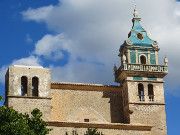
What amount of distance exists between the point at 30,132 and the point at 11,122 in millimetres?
1251

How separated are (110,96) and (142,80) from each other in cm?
306

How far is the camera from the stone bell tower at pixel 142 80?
45469 millimetres

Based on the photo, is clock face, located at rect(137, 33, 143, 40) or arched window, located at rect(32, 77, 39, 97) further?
clock face, located at rect(137, 33, 143, 40)

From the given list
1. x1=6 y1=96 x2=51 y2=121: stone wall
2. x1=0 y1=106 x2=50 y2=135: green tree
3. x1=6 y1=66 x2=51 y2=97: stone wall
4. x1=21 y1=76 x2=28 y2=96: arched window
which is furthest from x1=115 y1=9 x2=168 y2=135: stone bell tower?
x1=0 y1=106 x2=50 y2=135: green tree

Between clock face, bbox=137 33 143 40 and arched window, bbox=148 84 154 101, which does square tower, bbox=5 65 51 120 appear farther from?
clock face, bbox=137 33 143 40

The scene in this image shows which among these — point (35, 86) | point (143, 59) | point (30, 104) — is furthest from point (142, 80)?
point (30, 104)

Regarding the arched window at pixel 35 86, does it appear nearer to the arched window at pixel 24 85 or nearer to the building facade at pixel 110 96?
the building facade at pixel 110 96

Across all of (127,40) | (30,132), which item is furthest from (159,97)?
(30,132)

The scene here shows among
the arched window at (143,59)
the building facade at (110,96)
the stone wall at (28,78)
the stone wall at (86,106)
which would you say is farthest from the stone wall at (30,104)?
the arched window at (143,59)

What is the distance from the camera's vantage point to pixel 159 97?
46.6 m

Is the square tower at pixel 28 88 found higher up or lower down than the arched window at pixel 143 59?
lower down

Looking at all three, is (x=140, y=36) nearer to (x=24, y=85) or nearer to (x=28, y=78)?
(x=28, y=78)

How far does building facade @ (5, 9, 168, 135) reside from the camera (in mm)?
42906

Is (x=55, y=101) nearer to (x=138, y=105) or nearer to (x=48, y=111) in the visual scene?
(x=48, y=111)
